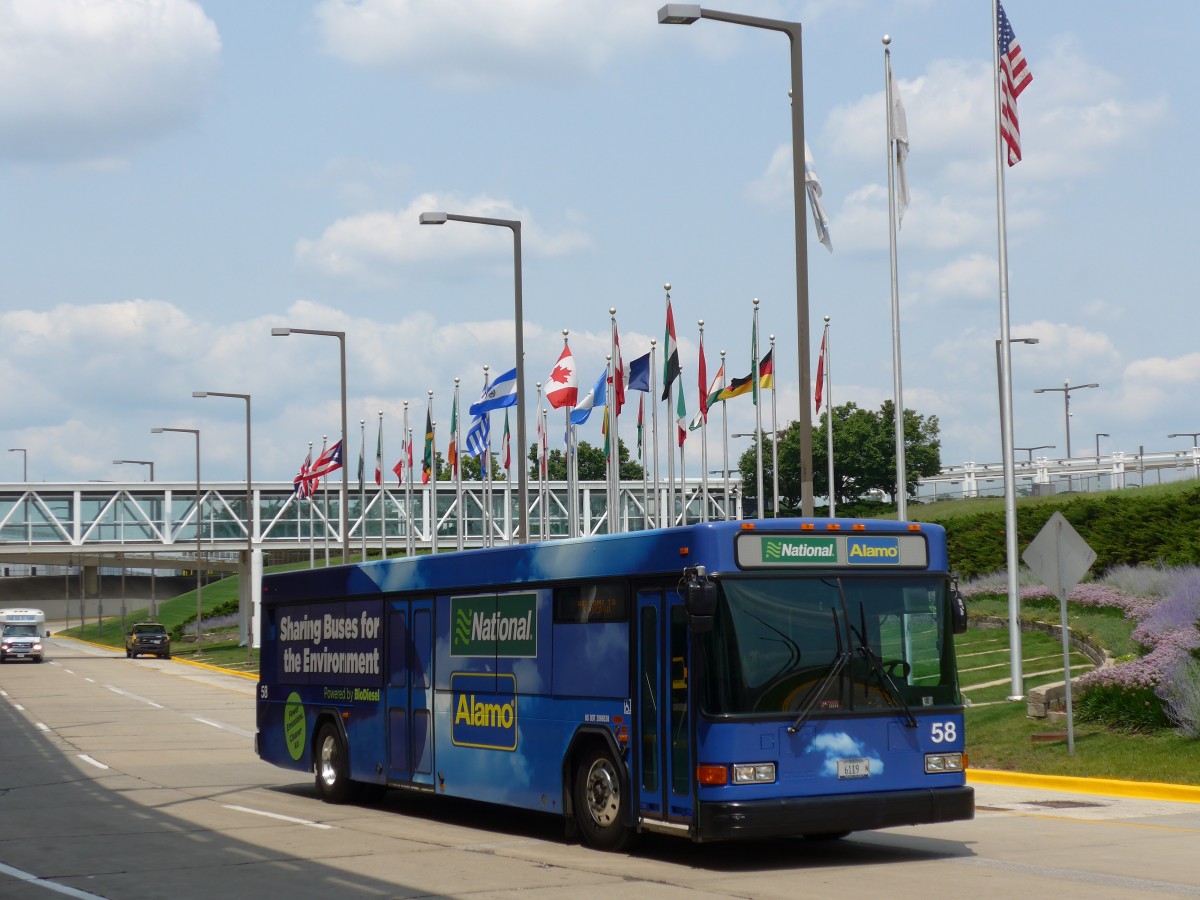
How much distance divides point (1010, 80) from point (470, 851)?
17.3 meters

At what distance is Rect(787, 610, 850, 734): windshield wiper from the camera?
492 inches

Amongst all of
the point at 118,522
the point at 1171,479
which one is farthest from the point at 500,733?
the point at 118,522

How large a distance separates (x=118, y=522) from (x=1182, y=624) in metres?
Result: 68.4

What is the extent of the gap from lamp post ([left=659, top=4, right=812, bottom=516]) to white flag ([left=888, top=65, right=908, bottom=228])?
8.53 metres

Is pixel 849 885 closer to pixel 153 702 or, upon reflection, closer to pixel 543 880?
pixel 543 880

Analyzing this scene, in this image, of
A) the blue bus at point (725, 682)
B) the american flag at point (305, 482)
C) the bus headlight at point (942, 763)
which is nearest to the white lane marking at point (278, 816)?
the blue bus at point (725, 682)

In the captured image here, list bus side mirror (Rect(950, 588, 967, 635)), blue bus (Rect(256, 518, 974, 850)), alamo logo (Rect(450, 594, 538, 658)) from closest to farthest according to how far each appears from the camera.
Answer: blue bus (Rect(256, 518, 974, 850)) → bus side mirror (Rect(950, 588, 967, 635)) → alamo logo (Rect(450, 594, 538, 658))

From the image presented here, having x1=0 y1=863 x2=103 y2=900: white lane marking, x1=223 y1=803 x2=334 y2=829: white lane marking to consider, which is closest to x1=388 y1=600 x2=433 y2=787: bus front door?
x1=223 y1=803 x2=334 y2=829: white lane marking

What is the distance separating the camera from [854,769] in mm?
12672

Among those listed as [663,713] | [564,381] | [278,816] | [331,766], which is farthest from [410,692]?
[564,381]

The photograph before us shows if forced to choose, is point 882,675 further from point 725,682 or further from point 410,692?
point 410,692

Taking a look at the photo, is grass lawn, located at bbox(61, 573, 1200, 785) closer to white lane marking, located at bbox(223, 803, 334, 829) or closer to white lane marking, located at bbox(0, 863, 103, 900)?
white lane marking, located at bbox(223, 803, 334, 829)

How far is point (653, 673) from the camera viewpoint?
1305 centimetres

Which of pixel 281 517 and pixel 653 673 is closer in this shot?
pixel 653 673
